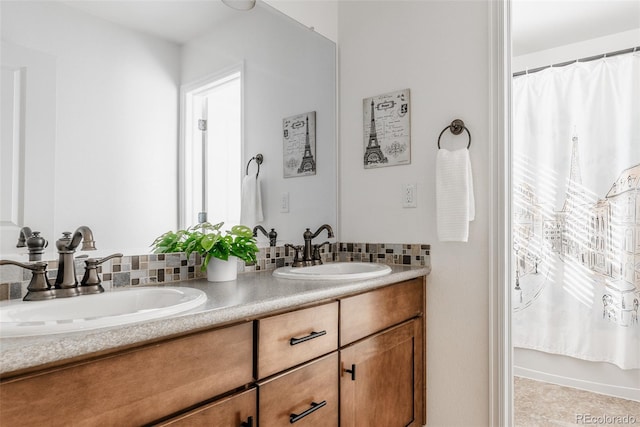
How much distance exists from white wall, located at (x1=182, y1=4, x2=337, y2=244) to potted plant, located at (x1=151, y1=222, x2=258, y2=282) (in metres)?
0.30

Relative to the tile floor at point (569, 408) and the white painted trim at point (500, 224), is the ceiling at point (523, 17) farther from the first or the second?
the tile floor at point (569, 408)

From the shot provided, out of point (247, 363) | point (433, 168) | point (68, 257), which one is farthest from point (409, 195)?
point (68, 257)

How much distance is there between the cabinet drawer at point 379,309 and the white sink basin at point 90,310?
0.54 metres

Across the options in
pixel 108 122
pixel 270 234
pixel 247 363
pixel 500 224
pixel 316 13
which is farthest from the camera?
pixel 316 13

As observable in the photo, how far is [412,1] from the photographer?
6.43 ft

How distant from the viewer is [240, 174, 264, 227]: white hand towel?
5.69 feet

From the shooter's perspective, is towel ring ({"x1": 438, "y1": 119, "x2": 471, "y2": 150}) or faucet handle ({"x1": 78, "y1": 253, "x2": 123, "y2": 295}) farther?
towel ring ({"x1": 438, "y1": 119, "x2": 471, "y2": 150})

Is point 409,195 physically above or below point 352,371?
above

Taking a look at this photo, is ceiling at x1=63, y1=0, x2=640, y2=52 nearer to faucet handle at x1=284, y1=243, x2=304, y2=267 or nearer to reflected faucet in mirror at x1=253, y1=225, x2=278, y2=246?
reflected faucet in mirror at x1=253, y1=225, x2=278, y2=246

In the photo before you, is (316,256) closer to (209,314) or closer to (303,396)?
(303,396)

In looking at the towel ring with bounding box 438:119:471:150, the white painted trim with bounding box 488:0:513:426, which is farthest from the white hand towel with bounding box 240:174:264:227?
the white painted trim with bounding box 488:0:513:426

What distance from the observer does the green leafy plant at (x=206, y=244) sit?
4.57 ft

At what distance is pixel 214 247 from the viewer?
1.41m

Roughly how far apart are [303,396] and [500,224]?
42.0 inches
